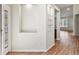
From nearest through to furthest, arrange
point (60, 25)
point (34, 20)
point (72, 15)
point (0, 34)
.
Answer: point (0, 34), point (34, 20), point (60, 25), point (72, 15)

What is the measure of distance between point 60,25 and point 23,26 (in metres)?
3.80

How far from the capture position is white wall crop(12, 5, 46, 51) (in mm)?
5559

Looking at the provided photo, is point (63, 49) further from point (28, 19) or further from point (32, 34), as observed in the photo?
point (28, 19)

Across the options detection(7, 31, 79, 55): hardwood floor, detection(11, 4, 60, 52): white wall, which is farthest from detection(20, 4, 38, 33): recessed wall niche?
detection(7, 31, 79, 55): hardwood floor

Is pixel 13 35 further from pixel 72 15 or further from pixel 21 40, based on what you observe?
pixel 72 15

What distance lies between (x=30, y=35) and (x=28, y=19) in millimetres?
682

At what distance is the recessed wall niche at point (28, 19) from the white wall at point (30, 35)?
20 cm

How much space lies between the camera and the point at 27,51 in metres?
5.62

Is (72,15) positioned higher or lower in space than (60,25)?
higher

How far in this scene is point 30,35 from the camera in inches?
222

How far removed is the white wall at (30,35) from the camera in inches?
219
